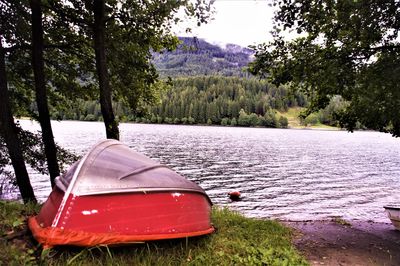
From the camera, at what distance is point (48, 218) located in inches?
221

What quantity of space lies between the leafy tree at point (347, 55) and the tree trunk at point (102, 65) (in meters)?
5.14

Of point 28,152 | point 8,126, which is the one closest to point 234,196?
point 28,152

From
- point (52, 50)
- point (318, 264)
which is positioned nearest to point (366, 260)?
point (318, 264)

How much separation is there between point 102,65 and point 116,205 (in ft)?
15.8

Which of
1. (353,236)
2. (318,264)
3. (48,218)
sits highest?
(48,218)

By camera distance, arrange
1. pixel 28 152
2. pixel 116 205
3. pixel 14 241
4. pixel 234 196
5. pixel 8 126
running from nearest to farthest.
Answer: pixel 14 241
pixel 116 205
pixel 8 126
pixel 28 152
pixel 234 196

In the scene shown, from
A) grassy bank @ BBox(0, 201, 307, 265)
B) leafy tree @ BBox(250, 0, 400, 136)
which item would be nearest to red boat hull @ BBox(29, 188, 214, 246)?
grassy bank @ BBox(0, 201, 307, 265)

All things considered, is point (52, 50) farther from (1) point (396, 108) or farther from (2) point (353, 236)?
(2) point (353, 236)

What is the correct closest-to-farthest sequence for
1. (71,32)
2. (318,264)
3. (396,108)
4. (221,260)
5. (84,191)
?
(84,191), (221,260), (318,264), (396,108), (71,32)

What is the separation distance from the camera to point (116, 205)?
5754mm

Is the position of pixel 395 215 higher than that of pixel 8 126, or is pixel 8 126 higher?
pixel 8 126

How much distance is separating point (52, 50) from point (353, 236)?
1336cm

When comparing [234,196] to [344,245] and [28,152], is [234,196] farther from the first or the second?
[28,152]

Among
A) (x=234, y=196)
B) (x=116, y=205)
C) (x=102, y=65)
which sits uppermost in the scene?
(x=102, y=65)
